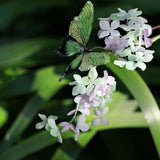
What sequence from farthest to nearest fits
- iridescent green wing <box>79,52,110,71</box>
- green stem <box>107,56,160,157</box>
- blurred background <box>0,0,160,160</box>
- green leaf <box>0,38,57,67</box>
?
green leaf <box>0,38,57,67</box> < blurred background <box>0,0,160,160</box> < green stem <box>107,56,160,157</box> < iridescent green wing <box>79,52,110,71</box>

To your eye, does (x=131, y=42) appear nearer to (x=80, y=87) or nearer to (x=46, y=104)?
(x=80, y=87)

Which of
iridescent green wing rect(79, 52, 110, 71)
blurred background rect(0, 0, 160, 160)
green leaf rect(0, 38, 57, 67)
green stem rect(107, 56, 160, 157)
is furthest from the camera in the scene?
green leaf rect(0, 38, 57, 67)

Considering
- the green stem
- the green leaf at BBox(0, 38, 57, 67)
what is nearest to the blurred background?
the green leaf at BBox(0, 38, 57, 67)

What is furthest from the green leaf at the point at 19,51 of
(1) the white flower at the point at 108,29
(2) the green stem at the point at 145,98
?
(1) the white flower at the point at 108,29

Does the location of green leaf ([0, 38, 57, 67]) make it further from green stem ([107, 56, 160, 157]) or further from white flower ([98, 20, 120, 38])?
white flower ([98, 20, 120, 38])

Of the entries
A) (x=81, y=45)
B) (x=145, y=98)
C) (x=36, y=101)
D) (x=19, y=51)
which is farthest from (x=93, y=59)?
(x=19, y=51)

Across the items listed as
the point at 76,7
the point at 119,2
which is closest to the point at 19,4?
the point at 76,7

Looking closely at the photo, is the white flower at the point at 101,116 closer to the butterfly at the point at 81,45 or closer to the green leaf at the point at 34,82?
the butterfly at the point at 81,45
